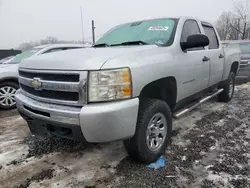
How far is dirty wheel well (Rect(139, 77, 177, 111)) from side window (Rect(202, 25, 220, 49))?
181cm

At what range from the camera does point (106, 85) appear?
89.0 inches

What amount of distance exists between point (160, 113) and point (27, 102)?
1.62 m

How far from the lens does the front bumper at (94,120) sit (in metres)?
2.21

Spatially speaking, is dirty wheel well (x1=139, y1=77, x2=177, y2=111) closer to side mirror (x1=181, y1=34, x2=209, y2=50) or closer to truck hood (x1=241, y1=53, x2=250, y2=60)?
side mirror (x1=181, y1=34, x2=209, y2=50)

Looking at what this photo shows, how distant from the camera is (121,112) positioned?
2260 mm

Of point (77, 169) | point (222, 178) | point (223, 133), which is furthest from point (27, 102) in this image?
point (223, 133)

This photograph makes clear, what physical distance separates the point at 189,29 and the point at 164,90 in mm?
1316

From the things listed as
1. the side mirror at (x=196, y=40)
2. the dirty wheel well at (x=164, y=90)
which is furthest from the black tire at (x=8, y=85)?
the side mirror at (x=196, y=40)

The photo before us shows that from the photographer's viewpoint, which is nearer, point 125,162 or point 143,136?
point 143,136

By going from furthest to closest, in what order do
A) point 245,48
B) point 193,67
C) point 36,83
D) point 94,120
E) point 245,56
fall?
1. point 245,48
2. point 245,56
3. point 193,67
4. point 36,83
5. point 94,120

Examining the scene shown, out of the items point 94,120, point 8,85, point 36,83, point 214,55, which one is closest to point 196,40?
point 214,55

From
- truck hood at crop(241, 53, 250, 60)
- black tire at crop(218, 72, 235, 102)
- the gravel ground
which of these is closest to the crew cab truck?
the gravel ground

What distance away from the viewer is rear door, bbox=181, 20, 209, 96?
3.33 metres

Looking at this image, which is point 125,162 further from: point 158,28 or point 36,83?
point 158,28
